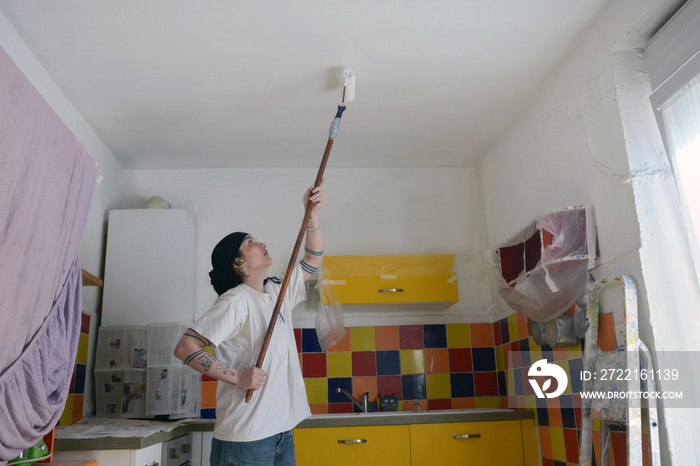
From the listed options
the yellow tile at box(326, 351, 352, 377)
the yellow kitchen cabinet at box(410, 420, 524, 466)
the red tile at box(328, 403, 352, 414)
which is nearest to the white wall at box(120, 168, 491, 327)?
the yellow tile at box(326, 351, 352, 377)

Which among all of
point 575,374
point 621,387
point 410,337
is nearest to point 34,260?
point 621,387

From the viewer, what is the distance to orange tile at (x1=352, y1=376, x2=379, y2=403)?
332cm

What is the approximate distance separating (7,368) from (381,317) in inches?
85.6

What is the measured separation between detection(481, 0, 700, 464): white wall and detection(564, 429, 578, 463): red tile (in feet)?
2.40

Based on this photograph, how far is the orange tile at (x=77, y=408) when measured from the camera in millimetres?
2816

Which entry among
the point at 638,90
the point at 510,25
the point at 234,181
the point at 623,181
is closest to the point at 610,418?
the point at 623,181

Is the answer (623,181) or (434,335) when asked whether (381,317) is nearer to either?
(434,335)

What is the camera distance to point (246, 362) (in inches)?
82.8

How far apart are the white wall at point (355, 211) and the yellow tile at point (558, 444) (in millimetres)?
903

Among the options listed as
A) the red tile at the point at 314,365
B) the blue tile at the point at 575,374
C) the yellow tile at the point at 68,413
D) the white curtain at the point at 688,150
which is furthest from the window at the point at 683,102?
the yellow tile at the point at 68,413

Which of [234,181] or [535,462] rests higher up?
[234,181]

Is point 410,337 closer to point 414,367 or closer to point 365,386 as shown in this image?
point 414,367

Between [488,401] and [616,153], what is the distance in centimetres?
176

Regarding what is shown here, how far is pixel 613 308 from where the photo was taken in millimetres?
2076
